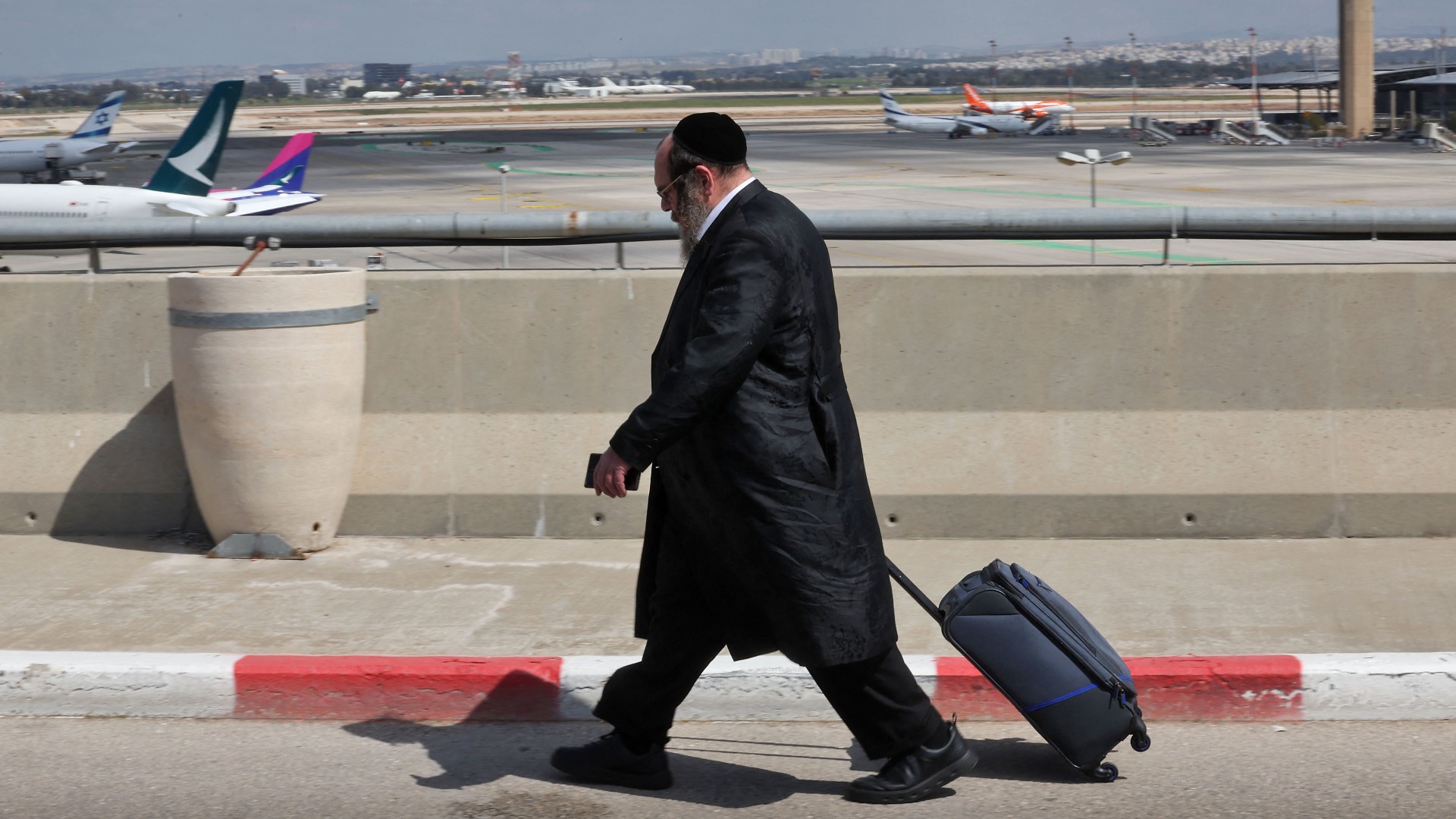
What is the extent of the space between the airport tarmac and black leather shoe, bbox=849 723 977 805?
265 cm

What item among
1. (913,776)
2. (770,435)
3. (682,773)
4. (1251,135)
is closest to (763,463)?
(770,435)

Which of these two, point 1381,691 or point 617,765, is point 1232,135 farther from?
point 617,765

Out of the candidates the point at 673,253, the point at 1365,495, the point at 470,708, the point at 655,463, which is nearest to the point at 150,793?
the point at 470,708

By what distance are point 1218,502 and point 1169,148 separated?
5222 centimetres

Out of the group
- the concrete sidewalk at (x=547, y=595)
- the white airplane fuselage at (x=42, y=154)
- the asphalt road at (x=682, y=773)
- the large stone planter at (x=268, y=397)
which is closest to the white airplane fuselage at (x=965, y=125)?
the white airplane fuselage at (x=42, y=154)

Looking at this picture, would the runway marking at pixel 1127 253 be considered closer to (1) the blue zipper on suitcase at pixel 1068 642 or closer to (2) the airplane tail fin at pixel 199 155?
(1) the blue zipper on suitcase at pixel 1068 642

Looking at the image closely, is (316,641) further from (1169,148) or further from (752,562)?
(1169,148)

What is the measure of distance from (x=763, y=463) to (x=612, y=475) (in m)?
0.36

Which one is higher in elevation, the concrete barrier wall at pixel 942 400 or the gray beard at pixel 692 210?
the gray beard at pixel 692 210

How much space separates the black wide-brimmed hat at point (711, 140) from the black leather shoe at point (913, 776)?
1563mm

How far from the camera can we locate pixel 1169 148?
55094 mm

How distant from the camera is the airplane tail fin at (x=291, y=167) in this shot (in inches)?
1192

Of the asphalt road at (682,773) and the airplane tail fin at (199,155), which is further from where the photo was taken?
the airplane tail fin at (199,155)

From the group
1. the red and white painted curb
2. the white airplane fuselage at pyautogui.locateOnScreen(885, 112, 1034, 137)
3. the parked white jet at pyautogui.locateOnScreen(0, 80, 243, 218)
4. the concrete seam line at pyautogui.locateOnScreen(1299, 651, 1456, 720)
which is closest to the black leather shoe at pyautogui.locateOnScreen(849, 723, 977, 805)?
the red and white painted curb
